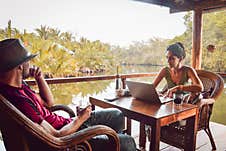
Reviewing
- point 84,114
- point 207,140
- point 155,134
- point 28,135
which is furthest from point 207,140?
point 28,135

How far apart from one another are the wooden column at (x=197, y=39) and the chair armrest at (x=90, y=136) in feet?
11.0

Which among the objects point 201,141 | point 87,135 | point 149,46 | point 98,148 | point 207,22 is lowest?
point 201,141

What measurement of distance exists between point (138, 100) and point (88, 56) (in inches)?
53.4

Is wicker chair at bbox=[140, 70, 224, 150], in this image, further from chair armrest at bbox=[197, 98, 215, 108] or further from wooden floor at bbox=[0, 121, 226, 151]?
wooden floor at bbox=[0, 121, 226, 151]

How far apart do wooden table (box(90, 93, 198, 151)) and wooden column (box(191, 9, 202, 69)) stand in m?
2.45

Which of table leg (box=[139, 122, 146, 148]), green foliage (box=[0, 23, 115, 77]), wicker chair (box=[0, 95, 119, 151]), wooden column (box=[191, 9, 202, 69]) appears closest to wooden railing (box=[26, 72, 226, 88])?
green foliage (box=[0, 23, 115, 77])

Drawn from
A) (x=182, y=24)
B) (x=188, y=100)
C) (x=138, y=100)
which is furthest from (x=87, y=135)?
(x=182, y=24)

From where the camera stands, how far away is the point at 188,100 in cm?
230

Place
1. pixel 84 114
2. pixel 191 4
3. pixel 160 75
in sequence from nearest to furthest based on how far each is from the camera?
pixel 84 114, pixel 160 75, pixel 191 4

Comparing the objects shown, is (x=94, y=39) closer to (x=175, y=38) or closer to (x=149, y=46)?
(x=149, y=46)

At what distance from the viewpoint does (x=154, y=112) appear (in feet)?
5.95

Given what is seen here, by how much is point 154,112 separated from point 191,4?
3.10m

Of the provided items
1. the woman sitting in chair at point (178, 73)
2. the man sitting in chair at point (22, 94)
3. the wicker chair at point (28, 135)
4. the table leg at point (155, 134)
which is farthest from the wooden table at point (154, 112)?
the wicker chair at point (28, 135)

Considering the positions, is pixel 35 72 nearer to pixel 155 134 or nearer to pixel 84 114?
pixel 84 114
